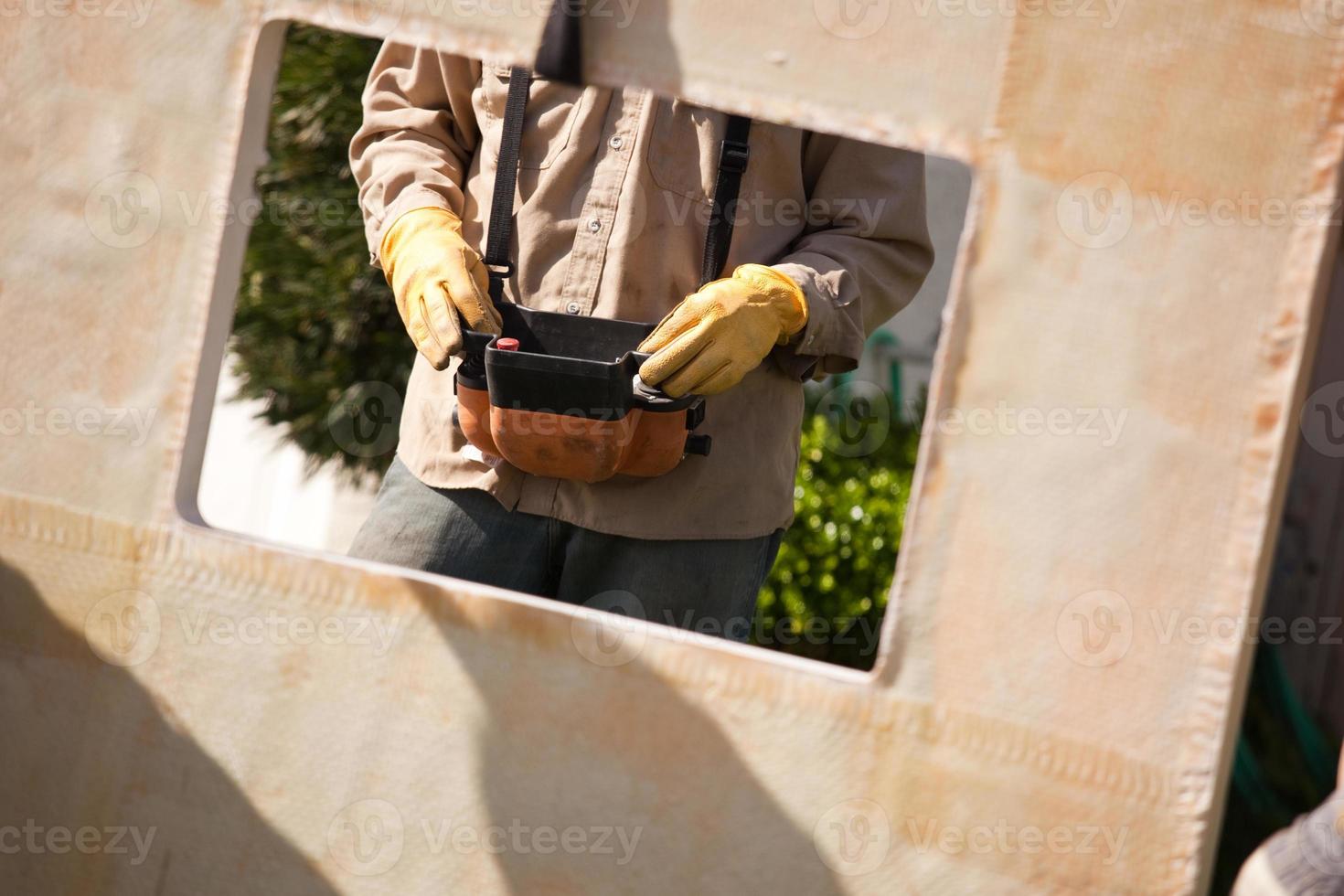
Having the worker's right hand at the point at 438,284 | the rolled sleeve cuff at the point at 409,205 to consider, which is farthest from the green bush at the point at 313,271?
the worker's right hand at the point at 438,284

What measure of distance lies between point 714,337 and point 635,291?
21cm

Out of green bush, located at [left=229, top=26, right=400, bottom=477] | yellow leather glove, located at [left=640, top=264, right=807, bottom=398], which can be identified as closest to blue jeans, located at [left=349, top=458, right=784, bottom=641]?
yellow leather glove, located at [left=640, top=264, right=807, bottom=398]

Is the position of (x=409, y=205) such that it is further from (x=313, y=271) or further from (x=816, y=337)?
(x=313, y=271)

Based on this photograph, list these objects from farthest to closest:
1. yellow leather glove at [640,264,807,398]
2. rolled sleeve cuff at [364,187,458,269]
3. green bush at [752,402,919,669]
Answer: green bush at [752,402,919,669] → rolled sleeve cuff at [364,187,458,269] → yellow leather glove at [640,264,807,398]

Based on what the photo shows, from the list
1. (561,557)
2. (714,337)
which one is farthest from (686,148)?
(561,557)

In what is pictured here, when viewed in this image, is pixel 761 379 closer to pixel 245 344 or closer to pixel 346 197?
pixel 346 197

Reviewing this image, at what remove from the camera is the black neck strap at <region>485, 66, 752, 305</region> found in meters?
1.70

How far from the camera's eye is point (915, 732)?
4.32 feet

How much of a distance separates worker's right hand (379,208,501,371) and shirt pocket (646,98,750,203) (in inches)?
11.5

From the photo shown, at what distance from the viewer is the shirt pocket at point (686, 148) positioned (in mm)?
1714

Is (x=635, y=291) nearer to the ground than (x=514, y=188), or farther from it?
nearer to the ground

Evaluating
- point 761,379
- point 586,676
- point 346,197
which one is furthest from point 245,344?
point 586,676

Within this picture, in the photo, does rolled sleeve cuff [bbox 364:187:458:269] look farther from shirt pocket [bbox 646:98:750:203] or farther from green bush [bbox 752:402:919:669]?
green bush [bbox 752:402:919:669]

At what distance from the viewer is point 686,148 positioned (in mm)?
1730
